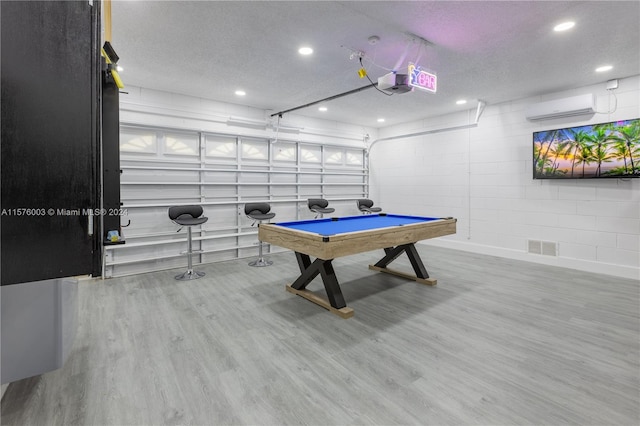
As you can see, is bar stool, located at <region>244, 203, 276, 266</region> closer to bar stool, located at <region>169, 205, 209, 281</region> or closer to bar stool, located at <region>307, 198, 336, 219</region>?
bar stool, located at <region>169, 205, 209, 281</region>

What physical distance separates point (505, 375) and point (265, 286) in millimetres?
2814

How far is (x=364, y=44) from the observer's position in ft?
10.8

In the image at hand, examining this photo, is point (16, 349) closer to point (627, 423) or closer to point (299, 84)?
point (627, 423)

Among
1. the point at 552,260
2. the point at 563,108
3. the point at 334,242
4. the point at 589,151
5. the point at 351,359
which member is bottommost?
the point at 351,359

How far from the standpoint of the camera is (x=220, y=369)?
7.16ft

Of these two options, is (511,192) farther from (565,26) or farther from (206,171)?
(206,171)

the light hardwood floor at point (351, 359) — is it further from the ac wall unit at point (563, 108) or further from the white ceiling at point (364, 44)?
the white ceiling at point (364, 44)

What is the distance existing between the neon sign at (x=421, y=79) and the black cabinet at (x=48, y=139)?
10.1ft

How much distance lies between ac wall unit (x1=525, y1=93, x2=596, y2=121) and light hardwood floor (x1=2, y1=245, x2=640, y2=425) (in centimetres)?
263

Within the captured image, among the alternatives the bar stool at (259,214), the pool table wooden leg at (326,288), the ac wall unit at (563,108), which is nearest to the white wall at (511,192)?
the ac wall unit at (563,108)

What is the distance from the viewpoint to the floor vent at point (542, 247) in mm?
5047

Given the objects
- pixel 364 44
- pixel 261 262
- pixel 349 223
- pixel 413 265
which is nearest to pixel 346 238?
pixel 349 223

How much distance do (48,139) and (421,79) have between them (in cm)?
343

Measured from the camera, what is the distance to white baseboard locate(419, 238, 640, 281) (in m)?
4.37
